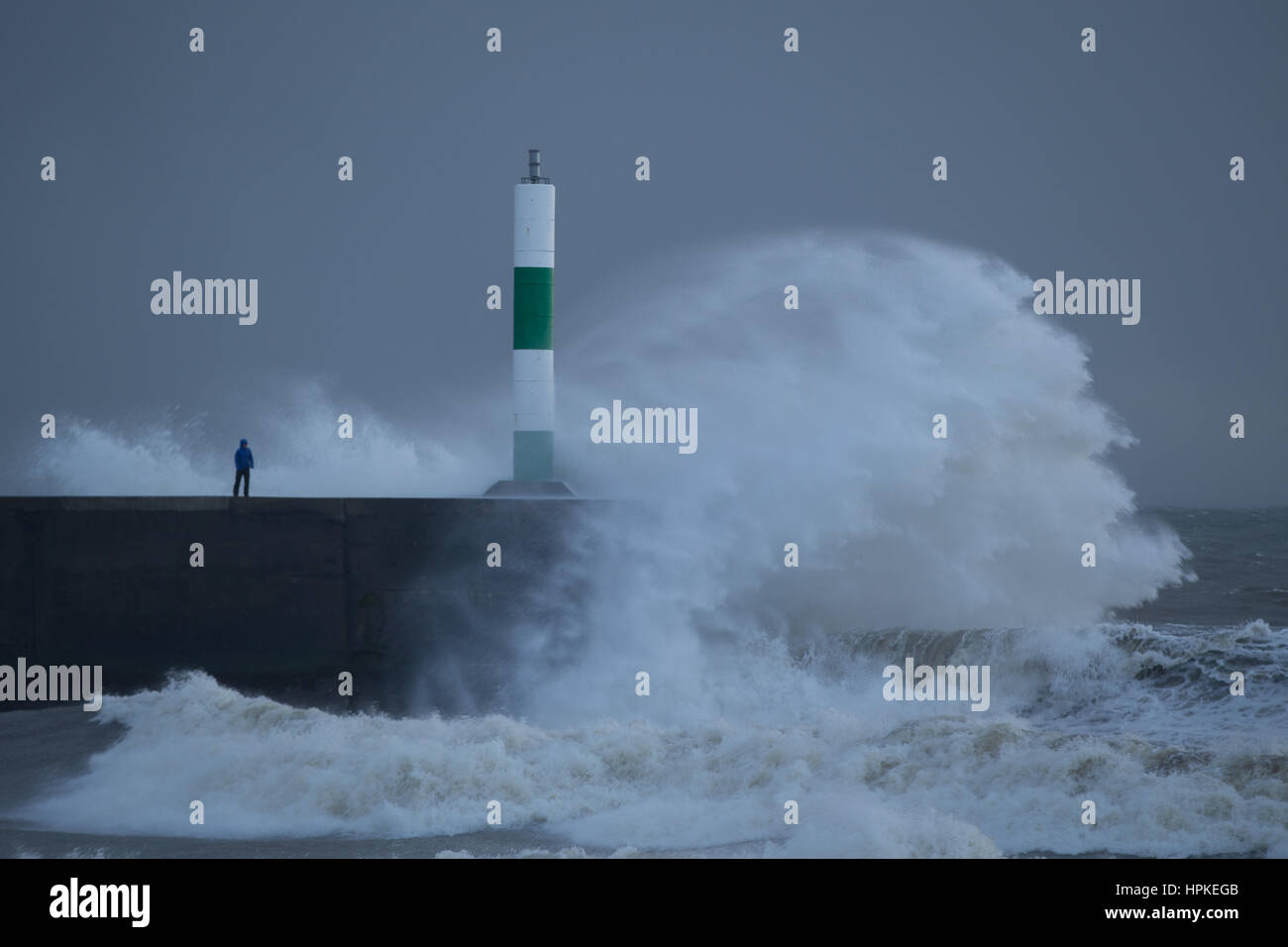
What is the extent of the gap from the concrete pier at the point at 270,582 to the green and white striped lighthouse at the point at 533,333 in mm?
2655

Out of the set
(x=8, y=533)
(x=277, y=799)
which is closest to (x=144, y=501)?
(x=8, y=533)

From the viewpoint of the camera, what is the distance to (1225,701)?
1298cm

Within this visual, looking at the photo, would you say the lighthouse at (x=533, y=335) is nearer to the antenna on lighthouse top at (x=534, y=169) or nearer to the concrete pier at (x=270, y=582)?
the antenna on lighthouse top at (x=534, y=169)

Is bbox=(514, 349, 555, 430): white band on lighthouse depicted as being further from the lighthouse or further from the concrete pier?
the concrete pier

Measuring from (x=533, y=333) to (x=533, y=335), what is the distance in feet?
0.08

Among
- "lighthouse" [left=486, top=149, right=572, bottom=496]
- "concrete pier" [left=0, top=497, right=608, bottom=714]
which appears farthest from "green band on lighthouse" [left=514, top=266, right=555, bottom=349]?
"concrete pier" [left=0, top=497, right=608, bottom=714]

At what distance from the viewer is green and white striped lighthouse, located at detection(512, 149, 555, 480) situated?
18.1 metres

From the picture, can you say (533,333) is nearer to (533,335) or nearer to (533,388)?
(533,335)

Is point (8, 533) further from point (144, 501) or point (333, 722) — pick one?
point (333, 722)

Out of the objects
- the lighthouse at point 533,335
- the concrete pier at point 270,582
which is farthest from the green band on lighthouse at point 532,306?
the concrete pier at point 270,582

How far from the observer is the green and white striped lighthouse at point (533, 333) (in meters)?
18.1
